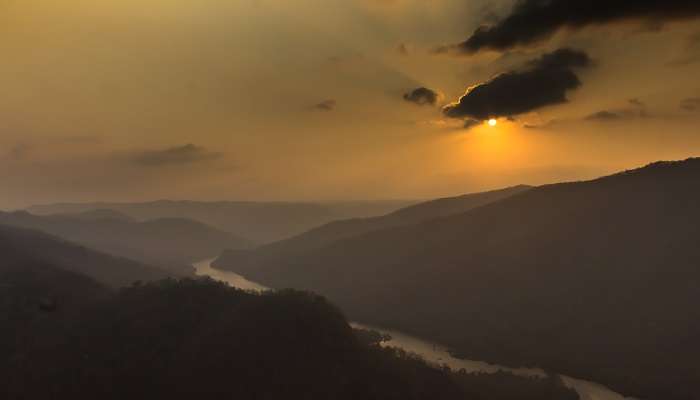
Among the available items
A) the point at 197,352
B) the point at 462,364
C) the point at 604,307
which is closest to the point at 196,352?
the point at 197,352

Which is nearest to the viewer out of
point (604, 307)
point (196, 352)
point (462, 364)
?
point (196, 352)

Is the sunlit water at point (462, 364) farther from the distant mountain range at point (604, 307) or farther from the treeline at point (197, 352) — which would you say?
the treeline at point (197, 352)

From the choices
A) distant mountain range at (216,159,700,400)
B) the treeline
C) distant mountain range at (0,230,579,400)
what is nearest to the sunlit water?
distant mountain range at (216,159,700,400)

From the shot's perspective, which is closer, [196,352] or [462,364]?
[196,352]

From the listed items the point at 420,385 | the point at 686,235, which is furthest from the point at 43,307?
the point at 686,235

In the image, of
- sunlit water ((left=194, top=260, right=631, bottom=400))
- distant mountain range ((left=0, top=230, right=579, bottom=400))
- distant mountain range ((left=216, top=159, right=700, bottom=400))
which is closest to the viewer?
distant mountain range ((left=0, top=230, right=579, bottom=400))

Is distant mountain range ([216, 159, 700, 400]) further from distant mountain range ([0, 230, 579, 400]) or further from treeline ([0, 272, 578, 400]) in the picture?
treeline ([0, 272, 578, 400])

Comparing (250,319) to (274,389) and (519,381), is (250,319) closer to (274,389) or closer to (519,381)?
(274,389)

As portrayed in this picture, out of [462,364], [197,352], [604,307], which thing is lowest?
[462,364]

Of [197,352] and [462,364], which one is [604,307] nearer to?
[462,364]

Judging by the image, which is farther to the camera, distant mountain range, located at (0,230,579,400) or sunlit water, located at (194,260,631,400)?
sunlit water, located at (194,260,631,400)
